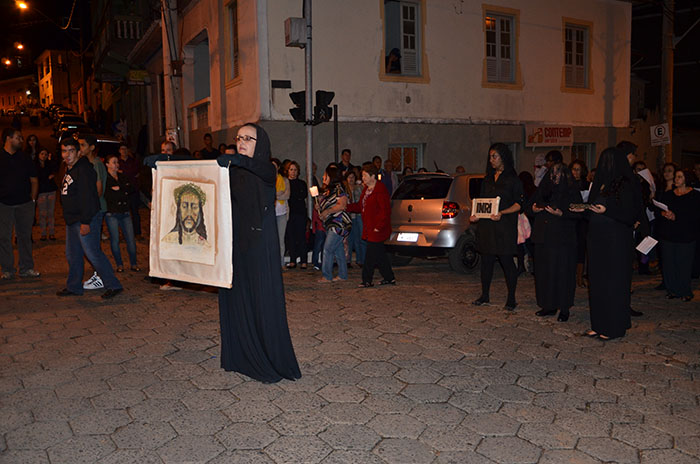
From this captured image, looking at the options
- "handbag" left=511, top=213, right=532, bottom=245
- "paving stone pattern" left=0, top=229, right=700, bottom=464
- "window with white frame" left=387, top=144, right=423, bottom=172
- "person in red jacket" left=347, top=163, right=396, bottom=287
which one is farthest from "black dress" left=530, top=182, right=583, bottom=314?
"window with white frame" left=387, top=144, right=423, bottom=172

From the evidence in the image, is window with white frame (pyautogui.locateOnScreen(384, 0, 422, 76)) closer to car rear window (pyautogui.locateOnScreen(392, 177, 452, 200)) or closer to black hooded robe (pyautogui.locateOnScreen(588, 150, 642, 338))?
car rear window (pyautogui.locateOnScreen(392, 177, 452, 200))

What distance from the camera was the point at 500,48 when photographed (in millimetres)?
18656

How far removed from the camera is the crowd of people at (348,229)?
5.17 m

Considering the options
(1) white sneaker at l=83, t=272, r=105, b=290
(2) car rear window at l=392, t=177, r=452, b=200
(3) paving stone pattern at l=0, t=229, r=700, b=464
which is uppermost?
(2) car rear window at l=392, t=177, r=452, b=200

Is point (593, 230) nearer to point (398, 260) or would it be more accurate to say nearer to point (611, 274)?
point (611, 274)

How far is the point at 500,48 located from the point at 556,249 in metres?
12.9

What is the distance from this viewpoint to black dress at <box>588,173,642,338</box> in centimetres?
634

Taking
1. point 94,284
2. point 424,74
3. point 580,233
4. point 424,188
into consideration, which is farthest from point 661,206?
point 424,74

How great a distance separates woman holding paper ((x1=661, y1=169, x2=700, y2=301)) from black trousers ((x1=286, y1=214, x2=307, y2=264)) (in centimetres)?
589

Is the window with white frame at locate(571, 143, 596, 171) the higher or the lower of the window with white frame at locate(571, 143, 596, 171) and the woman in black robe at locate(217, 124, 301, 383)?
the higher

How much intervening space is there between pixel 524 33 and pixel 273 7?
26.8ft

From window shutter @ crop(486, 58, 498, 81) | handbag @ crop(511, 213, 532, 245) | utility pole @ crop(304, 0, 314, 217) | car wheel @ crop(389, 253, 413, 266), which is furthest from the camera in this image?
window shutter @ crop(486, 58, 498, 81)

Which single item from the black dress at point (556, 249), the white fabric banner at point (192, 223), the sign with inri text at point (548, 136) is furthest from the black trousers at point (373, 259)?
the sign with inri text at point (548, 136)

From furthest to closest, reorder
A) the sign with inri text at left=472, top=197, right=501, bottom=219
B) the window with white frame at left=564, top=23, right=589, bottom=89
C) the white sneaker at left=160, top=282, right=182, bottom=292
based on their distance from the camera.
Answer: the window with white frame at left=564, top=23, right=589, bottom=89 → the white sneaker at left=160, top=282, right=182, bottom=292 → the sign with inri text at left=472, top=197, right=501, bottom=219
